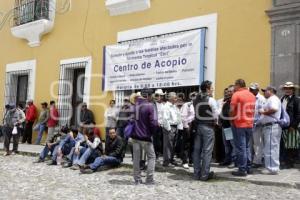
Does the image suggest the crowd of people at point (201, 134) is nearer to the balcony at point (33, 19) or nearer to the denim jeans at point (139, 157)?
the denim jeans at point (139, 157)

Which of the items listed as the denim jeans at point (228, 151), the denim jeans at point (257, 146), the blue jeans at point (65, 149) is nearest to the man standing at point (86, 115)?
the blue jeans at point (65, 149)

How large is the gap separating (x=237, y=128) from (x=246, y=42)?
2607 millimetres

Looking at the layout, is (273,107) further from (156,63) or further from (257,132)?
(156,63)

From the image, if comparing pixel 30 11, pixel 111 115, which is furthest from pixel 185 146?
pixel 30 11

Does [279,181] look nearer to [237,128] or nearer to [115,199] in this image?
[237,128]

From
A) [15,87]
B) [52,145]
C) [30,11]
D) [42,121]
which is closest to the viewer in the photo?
[52,145]

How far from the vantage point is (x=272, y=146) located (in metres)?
8.05

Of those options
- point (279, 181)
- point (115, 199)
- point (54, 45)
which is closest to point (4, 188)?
point (115, 199)

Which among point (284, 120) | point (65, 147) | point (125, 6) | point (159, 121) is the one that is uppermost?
point (125, 6)

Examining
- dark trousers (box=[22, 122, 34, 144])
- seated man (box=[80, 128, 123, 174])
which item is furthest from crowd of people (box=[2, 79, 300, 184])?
dark trousers (box=[22, 122, 34, 144])

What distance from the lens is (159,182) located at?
7980 mm

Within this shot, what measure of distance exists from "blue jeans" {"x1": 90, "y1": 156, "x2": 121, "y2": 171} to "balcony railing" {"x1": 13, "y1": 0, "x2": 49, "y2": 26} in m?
6.95

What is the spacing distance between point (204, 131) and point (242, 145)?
69 cm

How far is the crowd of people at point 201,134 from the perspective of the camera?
312 inches
